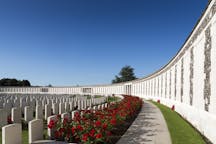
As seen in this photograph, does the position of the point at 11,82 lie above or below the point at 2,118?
below

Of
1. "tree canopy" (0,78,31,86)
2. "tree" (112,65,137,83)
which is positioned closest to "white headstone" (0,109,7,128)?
"tree canopy" (0,78,31,86)

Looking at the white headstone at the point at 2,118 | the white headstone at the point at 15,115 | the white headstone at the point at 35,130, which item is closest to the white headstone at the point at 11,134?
the white headstone at the point at 35,130

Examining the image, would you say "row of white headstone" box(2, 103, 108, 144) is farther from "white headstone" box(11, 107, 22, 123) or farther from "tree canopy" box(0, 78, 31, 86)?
"tree canopy" box(0, 78, 31, 86)

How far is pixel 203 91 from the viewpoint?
811 cm

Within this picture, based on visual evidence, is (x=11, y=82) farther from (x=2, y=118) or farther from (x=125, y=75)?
(x=2, y=118)

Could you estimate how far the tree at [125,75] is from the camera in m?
106

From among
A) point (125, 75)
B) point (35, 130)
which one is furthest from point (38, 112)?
point (125, 75)

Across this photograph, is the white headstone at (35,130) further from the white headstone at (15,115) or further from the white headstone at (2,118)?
the white headstone at (15,115)

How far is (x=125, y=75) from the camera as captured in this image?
108062mm

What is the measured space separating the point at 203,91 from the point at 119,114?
336 cm

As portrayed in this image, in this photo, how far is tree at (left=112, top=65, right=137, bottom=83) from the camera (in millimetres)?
106250

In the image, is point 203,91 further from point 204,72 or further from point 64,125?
point 64,125

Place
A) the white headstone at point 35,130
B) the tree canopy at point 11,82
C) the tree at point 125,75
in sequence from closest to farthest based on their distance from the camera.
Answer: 1. the white headstone at point 35,130
2. the tree canopy at point 11,82
3. the tree at point 125,75

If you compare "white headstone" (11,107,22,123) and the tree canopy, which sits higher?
"white headstone" (11,107,22,123)
